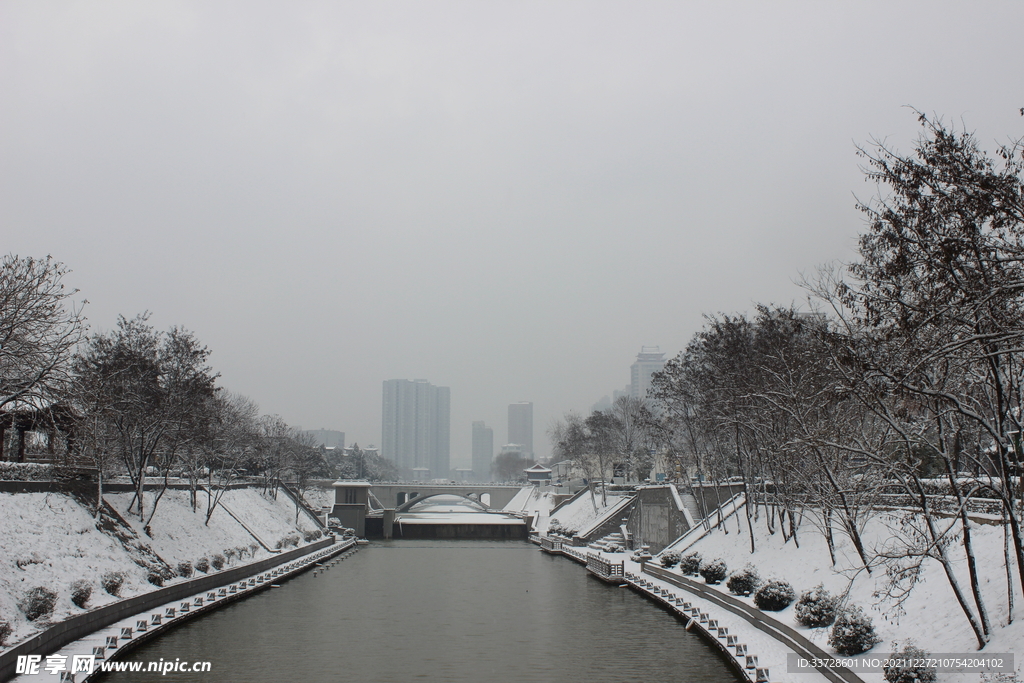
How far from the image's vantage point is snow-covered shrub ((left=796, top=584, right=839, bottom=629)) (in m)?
21.8

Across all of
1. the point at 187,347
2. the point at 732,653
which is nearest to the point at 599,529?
the point at 187,347

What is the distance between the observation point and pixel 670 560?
40.3 metres

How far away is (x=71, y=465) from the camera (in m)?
32.2

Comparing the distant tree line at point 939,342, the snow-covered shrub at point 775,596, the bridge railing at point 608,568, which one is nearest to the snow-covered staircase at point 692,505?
the bridge railing at point 608,568

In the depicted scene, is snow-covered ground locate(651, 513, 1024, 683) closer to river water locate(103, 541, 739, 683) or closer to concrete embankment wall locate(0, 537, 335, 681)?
river water locate(103, 541, 739, 683)

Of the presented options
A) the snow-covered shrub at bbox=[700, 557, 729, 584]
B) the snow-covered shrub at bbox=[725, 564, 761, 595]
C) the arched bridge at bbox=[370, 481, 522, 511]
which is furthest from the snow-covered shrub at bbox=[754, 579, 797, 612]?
the arched bridge at bbox=[370, 481, 522, 511]

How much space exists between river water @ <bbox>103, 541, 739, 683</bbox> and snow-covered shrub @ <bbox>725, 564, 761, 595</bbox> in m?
2.77

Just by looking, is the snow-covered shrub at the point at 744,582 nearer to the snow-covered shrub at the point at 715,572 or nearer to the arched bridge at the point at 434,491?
the snow-covered shrub at the point at 715,572

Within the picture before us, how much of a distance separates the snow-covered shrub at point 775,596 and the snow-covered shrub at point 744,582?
3168 mm

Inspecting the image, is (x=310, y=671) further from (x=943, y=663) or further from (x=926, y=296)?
(x=926, y=296)

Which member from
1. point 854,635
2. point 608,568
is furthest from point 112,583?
point 608,568

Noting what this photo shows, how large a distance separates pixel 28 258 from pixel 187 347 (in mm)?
17844

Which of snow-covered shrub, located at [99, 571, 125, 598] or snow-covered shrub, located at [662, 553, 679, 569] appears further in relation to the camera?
snow-covered shrub, located at [662, 553, 679, 569]

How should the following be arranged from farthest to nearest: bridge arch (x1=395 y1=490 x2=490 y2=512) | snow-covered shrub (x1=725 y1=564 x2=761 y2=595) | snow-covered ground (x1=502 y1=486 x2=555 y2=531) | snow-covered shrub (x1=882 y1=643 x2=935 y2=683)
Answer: bridge arch (x1=395 y1=490 x2=490 y2=512)
snow-covered ground (x1=502 y1=486 x2=555 y2=531)
snow-covered shrub (x1=725 y1=564 x2=761 y2=595)
snow-covered shrub (x1=882 y1=643 x2=935 y2=683)
